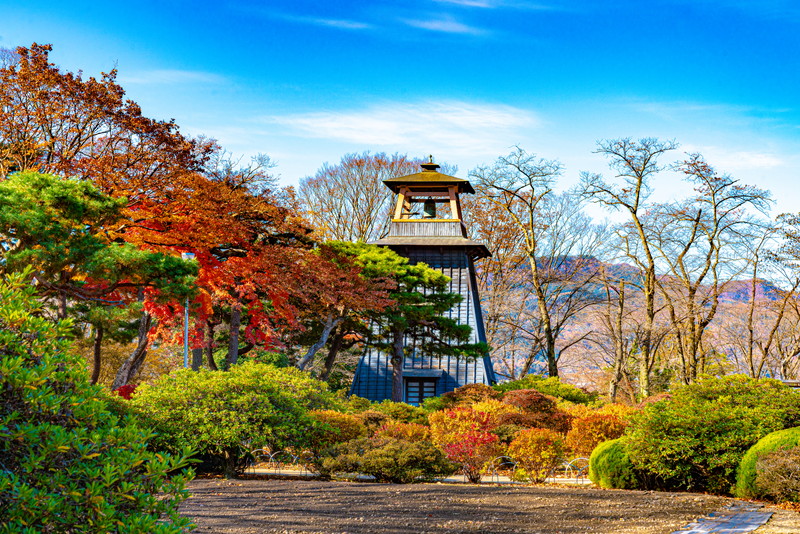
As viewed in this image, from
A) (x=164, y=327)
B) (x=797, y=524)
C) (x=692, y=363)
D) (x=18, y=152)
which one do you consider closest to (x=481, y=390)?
(x=692, y=363)

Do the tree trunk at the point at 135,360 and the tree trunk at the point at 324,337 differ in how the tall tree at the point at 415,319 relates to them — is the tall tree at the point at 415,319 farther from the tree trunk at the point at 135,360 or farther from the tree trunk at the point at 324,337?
the tree trunk at the point at 135,360

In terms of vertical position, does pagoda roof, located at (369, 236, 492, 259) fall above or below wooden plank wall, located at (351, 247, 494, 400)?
above

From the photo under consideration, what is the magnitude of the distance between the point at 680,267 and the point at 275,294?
12.0m

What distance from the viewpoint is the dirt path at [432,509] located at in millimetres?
5941

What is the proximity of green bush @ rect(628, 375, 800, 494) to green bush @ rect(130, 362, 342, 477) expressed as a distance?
16.0 ft

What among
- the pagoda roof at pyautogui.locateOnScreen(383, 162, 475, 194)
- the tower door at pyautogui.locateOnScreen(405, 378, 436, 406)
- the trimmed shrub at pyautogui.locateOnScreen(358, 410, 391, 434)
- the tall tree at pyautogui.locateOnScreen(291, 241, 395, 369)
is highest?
the pagoda roof at pyautogui.locateOnScreen(383, 162, 475, 194)

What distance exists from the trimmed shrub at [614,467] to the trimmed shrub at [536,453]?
114cm

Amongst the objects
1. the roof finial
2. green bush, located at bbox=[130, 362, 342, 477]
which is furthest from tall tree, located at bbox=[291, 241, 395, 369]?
green bush, located at bbox=[130, 362, 342, 477]

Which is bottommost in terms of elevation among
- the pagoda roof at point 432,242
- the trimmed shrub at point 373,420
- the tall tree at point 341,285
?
the trimmed shrub at point 373,420

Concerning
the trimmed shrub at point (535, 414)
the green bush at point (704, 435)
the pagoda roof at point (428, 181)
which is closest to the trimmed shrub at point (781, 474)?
the green bush at point (704, 435)

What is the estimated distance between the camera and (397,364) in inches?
836

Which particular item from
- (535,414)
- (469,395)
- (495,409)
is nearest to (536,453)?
(535,414)

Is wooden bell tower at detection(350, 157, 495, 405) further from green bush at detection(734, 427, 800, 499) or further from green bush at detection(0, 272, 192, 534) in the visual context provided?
green bush at detection(0, 272, 192, 534)

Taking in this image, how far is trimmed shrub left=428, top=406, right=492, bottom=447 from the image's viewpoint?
11.8m
